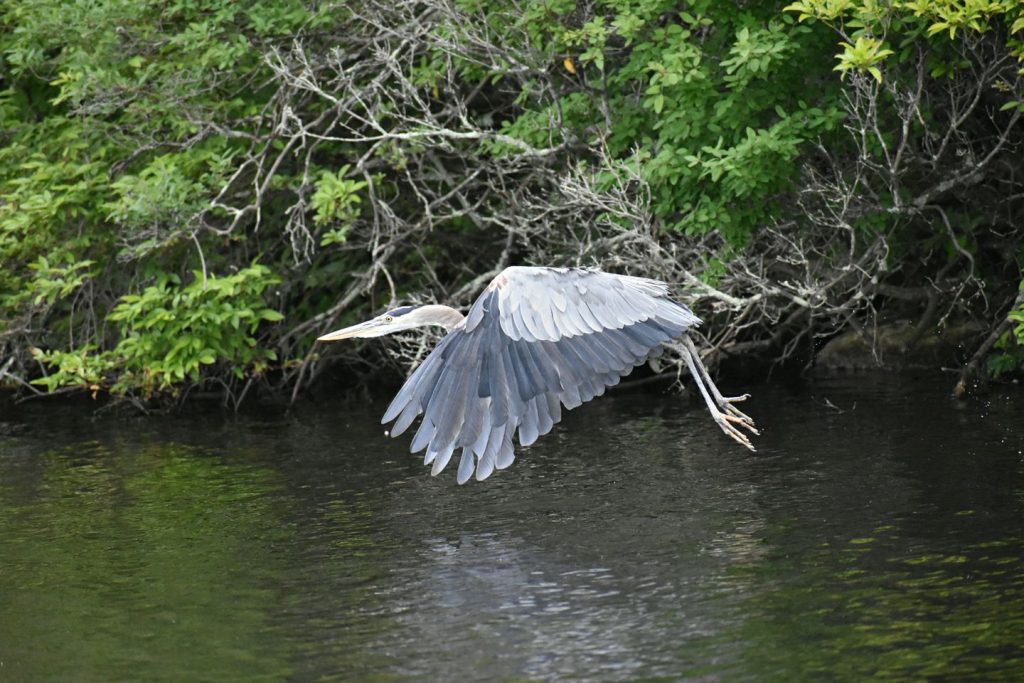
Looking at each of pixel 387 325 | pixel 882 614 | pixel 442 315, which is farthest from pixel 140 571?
pixel 882 614

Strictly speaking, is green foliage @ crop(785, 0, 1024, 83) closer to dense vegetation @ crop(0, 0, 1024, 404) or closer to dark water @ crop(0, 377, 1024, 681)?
dense vegetation @ crop(0, 0, 1024, 404)

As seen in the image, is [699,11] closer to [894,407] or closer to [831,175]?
[831,175]

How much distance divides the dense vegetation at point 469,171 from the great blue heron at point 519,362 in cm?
261

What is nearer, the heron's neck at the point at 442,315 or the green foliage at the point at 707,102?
the heron's neck at the point at 442,315

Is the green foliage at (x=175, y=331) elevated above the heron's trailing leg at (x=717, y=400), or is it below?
above

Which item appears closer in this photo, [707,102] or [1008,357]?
[707,102]

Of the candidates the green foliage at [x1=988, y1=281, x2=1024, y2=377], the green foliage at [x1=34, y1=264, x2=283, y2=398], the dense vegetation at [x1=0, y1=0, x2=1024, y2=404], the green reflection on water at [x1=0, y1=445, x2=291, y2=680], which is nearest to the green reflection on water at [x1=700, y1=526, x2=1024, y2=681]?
the green reflection on water at [x1=0, y1=445, x2=291, y2=680]

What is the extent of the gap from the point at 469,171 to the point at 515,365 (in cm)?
557

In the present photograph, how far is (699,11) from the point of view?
10.8 m

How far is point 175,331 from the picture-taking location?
491 inches

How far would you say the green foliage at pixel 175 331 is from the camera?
12375 millimetres

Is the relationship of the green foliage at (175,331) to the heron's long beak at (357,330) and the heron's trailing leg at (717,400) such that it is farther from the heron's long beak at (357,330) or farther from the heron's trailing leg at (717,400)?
the heron's trailing leg at (717,400)

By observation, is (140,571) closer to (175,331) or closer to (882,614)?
(882,614)

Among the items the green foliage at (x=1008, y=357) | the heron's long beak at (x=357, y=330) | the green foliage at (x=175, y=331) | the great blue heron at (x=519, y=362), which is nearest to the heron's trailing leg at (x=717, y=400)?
the great blue heron at (x=519, y=362)
